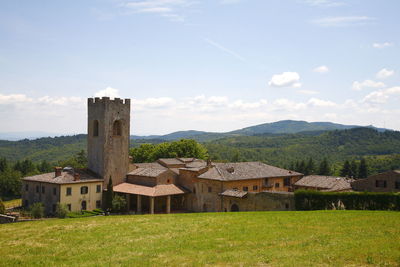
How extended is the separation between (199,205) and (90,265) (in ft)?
119

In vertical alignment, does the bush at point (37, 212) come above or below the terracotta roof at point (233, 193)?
below

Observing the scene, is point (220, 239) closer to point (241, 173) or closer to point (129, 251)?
point (129, 251)

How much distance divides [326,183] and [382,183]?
7752mm

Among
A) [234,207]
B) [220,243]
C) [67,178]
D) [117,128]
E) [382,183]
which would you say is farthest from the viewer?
[117,128]

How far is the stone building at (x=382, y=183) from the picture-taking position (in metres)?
55.2

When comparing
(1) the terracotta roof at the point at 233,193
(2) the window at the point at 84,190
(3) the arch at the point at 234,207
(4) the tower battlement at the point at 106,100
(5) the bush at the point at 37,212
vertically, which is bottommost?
(5) the bush at the point at 37,212

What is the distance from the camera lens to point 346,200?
40750 millimetres

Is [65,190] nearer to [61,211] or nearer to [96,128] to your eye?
[61,211]

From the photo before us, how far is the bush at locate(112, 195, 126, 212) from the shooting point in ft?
177

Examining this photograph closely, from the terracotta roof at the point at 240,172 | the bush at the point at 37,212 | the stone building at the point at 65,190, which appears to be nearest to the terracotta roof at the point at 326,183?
the terracotta roof at the point at 240,172

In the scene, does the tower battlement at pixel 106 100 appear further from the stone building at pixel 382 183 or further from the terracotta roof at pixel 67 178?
the stone building at pixel 382 183

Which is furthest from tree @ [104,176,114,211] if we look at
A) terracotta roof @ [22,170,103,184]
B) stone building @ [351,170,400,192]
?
stone building @ [351,170,400,192]

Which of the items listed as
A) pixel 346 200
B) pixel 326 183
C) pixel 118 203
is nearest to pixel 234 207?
pixel 346 200

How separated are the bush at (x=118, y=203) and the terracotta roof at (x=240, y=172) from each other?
11482 mm
